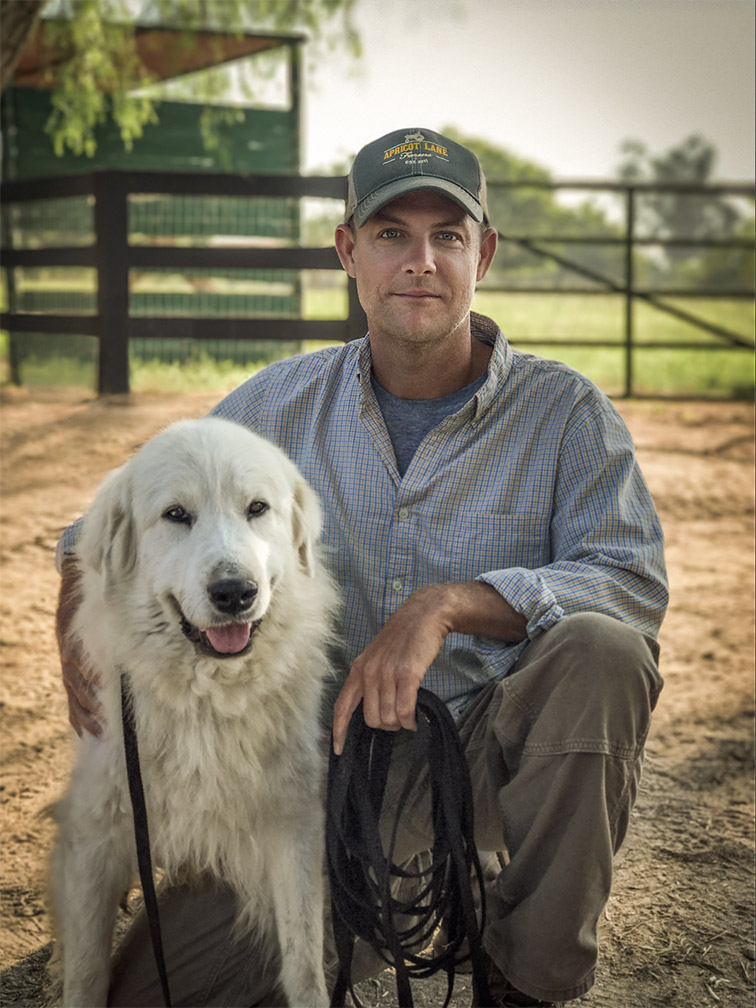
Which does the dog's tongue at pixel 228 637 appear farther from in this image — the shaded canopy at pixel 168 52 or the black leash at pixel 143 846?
the shaded canopy at pixel 168 52

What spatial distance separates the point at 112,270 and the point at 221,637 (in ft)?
21.0

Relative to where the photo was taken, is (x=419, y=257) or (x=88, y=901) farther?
(x=419, y=257)

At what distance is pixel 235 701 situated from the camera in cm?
217

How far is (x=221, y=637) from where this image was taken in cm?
203

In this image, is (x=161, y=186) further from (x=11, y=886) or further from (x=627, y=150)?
(x=627, y=150)

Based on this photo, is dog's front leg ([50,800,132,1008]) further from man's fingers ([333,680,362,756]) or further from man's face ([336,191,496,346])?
man's face ([336,191,496,346])

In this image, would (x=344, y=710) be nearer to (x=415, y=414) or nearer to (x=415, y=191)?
(x=415, y=414)

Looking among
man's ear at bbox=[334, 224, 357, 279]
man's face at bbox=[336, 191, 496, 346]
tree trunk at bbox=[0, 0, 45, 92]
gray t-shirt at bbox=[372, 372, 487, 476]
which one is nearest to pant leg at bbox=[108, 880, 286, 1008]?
gray t-shirt at bbox=[372, 372, 487, 476]

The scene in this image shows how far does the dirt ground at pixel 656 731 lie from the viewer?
2.52 m

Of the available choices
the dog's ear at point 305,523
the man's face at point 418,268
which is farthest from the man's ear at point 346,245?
the dog's ear at point 305,523

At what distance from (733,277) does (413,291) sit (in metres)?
35.8

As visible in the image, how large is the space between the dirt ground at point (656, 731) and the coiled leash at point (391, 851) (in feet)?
1.43

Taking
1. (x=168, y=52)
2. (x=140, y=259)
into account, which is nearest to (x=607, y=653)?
(x=140, y=259)

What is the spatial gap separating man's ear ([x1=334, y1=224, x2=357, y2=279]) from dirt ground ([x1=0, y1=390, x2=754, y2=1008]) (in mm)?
1710
